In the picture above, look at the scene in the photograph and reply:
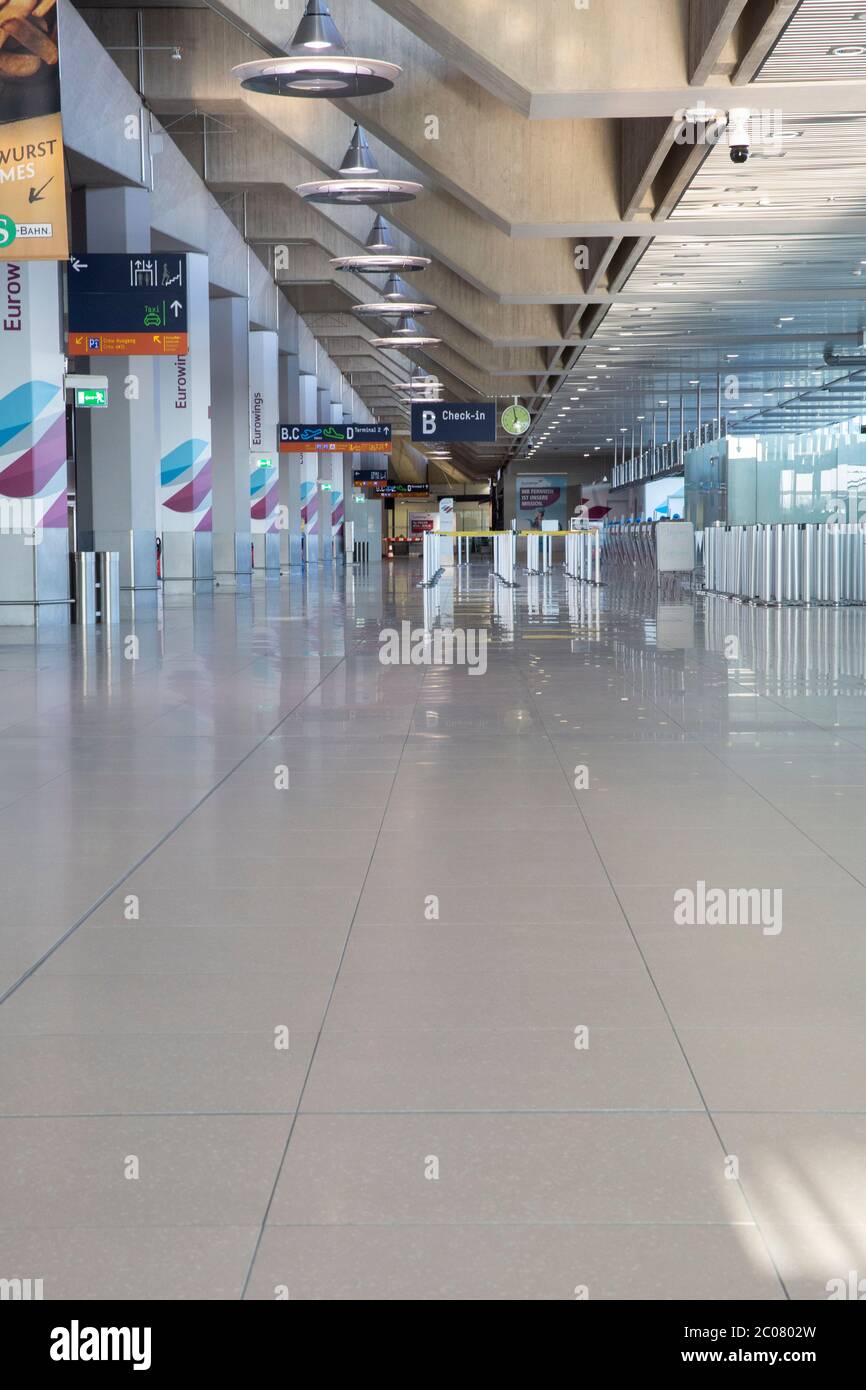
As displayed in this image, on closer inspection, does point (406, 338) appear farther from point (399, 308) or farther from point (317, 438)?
point (399, 308)

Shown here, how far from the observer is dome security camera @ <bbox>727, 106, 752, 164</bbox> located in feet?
47.3

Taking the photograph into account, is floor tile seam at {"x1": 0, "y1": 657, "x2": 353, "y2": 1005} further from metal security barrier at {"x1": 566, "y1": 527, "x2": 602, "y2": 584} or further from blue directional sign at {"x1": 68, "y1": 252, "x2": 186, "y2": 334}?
metal security barrier at {"x1": 566, "y1": 527, "x2": 602, "y2": 584}

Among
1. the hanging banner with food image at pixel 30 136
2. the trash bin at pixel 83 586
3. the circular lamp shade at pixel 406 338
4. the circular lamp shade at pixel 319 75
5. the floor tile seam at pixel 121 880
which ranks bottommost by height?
the floor tile seam at pixel 121 880

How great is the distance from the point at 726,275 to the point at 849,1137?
2177 centimetres


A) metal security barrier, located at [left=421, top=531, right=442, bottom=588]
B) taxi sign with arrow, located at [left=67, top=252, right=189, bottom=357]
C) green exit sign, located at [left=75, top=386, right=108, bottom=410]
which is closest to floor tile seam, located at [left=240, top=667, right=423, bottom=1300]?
green exit sign, located at [left=75, top=386, right=108, bottom=410]

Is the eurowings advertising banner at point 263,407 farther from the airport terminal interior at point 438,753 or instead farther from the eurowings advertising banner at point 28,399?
the eurowings advertising banner at point 28,399

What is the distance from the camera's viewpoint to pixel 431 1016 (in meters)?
3.66

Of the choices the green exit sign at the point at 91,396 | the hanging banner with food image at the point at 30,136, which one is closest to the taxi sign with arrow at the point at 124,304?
the green exit sign at the point at 91,396

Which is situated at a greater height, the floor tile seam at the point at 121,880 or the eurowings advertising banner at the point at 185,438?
the eurowings advertising banner at the point at 185,438

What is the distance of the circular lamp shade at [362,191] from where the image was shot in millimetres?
21547

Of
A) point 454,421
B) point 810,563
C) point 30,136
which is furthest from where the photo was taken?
point 454,421

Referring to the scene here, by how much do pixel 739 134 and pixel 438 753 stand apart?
29.5 feet

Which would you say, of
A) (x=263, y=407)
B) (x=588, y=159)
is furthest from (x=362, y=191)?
(x=263, y=407)

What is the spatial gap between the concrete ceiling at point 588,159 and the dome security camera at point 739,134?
0.78ft
